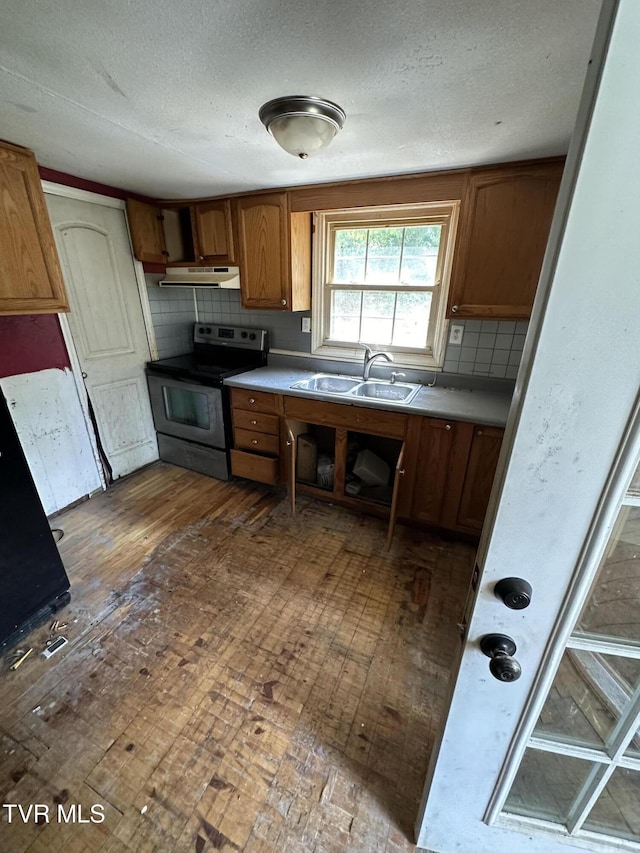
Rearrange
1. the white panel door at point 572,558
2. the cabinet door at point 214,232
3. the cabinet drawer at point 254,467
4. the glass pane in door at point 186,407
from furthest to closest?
the glass pane in door at point 186,407, the cabinet drawer at point 254,467, the cabinet door at point 214,232, the white panel door at point 572,558

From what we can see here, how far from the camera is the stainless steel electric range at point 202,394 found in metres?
2.68

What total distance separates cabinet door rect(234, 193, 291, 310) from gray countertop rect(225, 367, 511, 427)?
22.4 inches

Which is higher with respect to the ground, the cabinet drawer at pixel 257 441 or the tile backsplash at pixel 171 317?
the tile backsplash at pixel 171 317

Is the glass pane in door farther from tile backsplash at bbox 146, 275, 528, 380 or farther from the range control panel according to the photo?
the range control panel

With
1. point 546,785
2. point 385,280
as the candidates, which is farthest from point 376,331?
point 546,785

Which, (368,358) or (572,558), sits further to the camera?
(368,358)

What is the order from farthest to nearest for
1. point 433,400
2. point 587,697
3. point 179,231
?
point 179,231 < point 433,400 < point 587,697

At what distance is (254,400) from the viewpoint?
254cm

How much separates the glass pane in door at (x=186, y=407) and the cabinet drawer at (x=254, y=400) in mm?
271

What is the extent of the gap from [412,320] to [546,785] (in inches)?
91.9

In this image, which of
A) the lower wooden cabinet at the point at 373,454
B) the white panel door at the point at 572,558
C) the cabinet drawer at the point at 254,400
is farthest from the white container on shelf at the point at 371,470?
the white panel door at the point at 572,558

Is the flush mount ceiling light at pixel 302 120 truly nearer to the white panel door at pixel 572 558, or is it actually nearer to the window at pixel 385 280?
the window at pixel 385 280

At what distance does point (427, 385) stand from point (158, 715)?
2.27 meters

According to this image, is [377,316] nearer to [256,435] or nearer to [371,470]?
[371,470]
